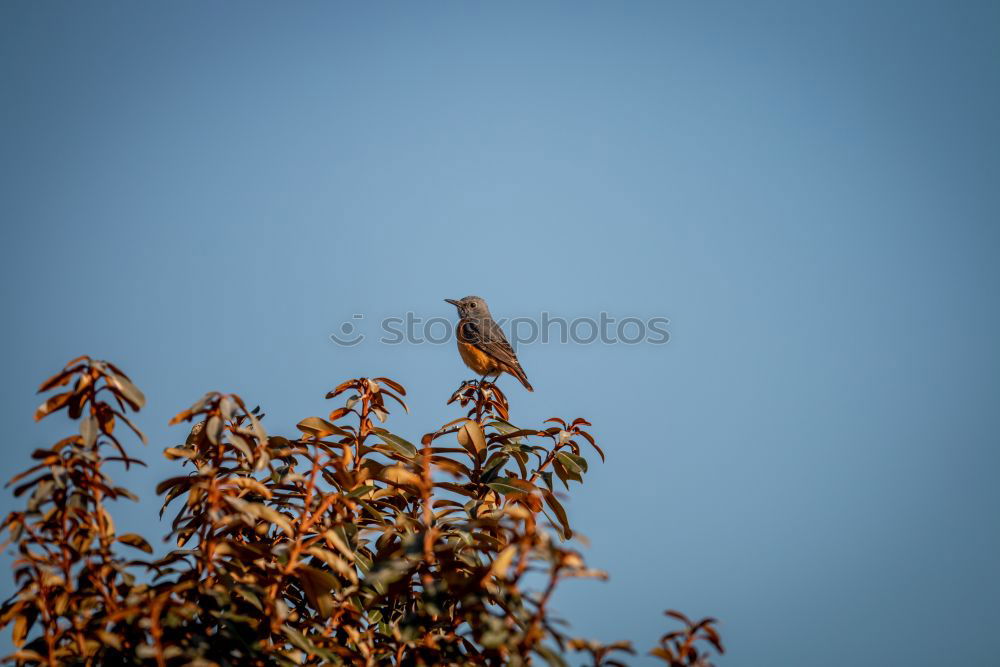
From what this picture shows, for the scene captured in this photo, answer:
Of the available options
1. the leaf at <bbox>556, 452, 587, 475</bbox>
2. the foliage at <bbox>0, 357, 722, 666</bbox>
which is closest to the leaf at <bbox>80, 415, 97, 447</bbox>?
the foliage at <bbox>0, 357, 722, 666</bbox>

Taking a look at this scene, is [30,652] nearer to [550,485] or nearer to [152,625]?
[152,625]

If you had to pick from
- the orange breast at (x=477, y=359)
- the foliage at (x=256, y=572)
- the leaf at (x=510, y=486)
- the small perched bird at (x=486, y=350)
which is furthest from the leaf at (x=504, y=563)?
the orange breast at (x=477, y=359)

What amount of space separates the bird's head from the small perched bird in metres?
0.60

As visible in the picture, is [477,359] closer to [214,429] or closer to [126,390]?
[214,429]

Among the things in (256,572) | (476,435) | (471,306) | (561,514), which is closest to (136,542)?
(256,572)

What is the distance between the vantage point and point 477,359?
1029 centimetres

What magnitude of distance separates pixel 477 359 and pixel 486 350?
0.77ft

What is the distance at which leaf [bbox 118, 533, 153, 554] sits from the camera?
2.40 meters

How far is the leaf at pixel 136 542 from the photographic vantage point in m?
2.40

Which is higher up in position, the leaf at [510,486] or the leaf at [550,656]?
the leaf at [510,486]

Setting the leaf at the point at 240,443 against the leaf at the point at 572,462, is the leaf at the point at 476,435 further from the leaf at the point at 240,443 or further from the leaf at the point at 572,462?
the leaf at the point at 240,443

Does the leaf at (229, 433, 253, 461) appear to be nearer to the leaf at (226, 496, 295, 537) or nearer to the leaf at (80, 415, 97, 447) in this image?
the leaf at (226, 496, 295, 537)

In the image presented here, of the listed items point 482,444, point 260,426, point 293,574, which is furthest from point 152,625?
point 482,444

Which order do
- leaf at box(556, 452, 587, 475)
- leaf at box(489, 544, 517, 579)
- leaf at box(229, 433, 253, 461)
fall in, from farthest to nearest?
leaf at box(556, 452, 587, 475), leaf at box(229, 433, 253, 461), leaf at box(489, 544, 517, 579)
